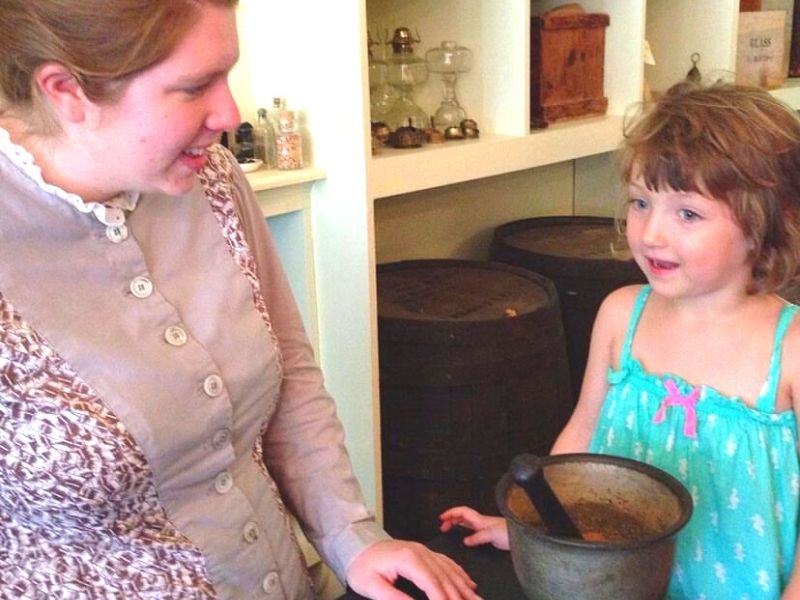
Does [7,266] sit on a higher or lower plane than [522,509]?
higher

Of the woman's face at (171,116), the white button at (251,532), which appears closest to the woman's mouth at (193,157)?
the woman's face at (171,116)

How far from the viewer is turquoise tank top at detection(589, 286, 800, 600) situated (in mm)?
1071

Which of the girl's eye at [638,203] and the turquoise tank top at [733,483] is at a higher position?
the girl's eye at [638,203]

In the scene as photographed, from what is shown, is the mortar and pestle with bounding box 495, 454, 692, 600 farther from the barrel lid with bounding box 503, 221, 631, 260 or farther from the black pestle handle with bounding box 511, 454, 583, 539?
the barrel lid with bounding box 503, 221, 631, 260

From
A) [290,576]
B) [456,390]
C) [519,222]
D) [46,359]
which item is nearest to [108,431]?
[46,359]

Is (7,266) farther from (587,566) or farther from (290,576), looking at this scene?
(587,566)

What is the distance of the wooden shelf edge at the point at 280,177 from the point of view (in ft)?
5.15

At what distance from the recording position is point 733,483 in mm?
1084

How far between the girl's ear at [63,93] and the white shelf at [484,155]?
0.76 meters

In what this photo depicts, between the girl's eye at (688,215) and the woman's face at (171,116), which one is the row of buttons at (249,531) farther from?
the girl's eye at (688,215)

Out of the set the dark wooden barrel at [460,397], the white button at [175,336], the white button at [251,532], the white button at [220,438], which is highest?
the white button at [175,336]

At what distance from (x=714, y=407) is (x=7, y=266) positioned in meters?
0.75

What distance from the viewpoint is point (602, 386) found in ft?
3.99

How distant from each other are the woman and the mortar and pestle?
145mm
